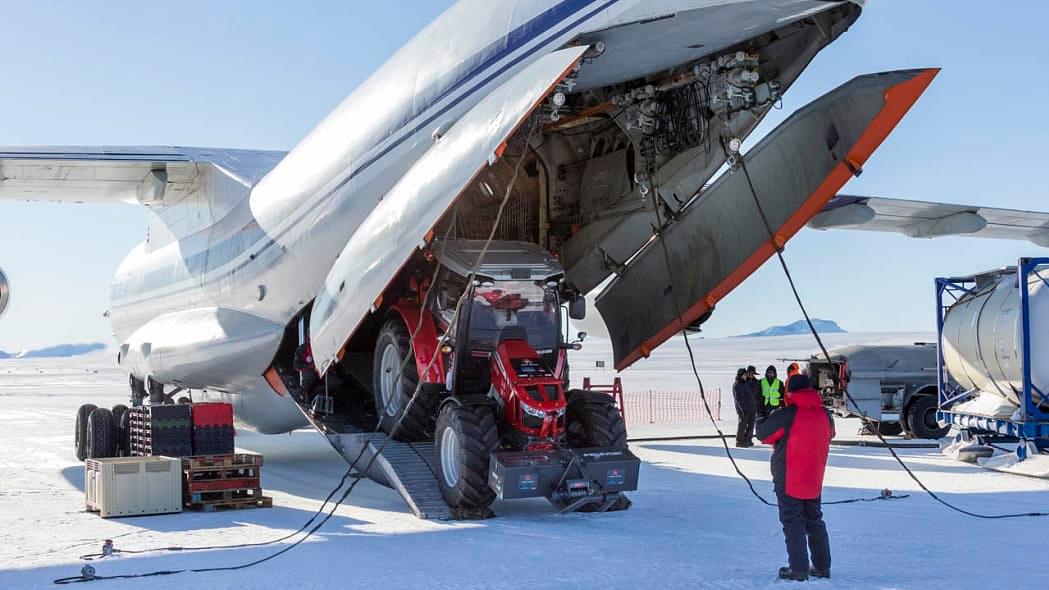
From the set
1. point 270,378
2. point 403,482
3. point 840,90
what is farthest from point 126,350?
point 840,90

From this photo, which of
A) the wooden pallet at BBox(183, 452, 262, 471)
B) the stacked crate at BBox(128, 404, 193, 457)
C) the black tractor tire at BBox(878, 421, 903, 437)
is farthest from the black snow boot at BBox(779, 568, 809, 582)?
the black tractor tire at BBox(878, 421, 903, 437)

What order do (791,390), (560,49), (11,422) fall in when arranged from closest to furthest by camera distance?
(791,390) → (560,49) → (11,422)

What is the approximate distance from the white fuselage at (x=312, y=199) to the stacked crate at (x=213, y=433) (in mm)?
1282

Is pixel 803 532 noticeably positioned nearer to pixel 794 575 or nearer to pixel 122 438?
pixel 794 575

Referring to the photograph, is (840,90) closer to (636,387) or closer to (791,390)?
(791,390)

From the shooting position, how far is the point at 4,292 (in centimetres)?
1532

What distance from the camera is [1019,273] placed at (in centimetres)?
1455

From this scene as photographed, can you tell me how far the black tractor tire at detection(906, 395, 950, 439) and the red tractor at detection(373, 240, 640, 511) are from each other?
11.0 m

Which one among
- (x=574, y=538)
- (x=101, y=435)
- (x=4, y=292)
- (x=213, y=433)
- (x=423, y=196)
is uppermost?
(x=423, y=196)

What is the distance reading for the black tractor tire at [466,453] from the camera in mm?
10430

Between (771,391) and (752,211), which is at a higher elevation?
(752,211)

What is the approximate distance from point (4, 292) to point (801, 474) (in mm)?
11976

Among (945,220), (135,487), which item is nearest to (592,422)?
(135,487)

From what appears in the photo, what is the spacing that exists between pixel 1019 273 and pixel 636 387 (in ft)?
101
